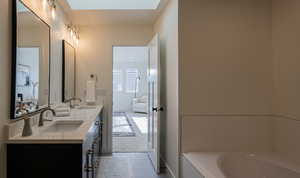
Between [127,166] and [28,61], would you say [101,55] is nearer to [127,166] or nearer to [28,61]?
[127,166]

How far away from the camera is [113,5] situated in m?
3.60

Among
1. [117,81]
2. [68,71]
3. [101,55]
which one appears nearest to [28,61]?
[68,71]

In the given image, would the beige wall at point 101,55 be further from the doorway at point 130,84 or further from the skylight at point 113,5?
the doorway at point 130,84

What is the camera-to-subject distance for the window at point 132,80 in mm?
10586

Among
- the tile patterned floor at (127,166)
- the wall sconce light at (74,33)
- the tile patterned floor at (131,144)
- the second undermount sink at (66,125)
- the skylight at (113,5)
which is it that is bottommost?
the tile patterned floor at (127,166)

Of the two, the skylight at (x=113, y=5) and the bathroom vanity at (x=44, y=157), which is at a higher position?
the skylight at (x=113, y=5)

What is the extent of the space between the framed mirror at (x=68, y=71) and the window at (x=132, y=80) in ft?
21.1

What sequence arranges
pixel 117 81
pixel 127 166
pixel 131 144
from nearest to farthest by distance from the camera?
pixel 127 166, pixel 131 144, pixel 117 81

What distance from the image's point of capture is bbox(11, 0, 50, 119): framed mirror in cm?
184
